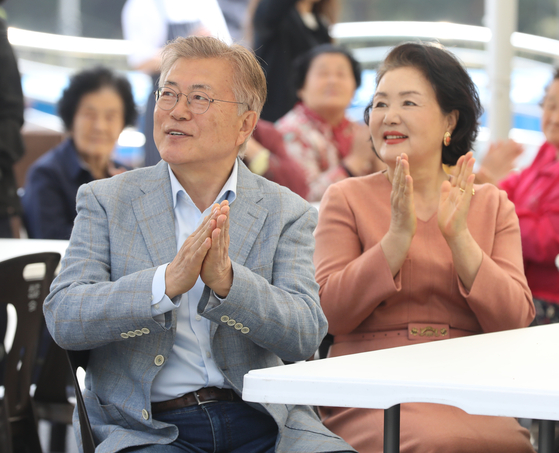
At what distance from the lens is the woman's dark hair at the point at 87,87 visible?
3.81m

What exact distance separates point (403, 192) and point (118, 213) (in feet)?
2.38

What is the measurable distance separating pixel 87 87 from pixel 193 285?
9.17 ft

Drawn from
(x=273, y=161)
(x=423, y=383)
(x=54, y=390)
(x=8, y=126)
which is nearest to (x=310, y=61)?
(x=273, y=161)

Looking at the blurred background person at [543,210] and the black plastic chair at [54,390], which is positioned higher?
the blurred background person at [543,210]

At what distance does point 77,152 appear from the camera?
11.9 ft

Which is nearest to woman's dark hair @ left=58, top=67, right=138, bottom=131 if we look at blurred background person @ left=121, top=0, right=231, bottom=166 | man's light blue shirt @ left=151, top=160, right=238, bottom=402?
blurred background person @ left=121, top=0, right=231, bottom=166

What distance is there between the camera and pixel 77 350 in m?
1.46

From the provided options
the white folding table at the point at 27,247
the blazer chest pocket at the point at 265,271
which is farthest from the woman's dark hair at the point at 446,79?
the white folding table at the point at 27,247

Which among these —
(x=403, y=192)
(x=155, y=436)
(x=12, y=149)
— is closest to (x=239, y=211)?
(x=403, y=192)

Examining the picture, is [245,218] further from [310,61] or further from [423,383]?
[310,61]

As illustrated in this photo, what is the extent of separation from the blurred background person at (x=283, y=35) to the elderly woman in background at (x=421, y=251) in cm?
220

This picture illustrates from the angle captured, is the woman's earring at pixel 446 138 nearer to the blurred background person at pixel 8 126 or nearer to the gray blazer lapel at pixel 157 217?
the gray blazer lapel at pixel 157 217

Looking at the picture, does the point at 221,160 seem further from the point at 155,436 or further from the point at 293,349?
the point at 155,436

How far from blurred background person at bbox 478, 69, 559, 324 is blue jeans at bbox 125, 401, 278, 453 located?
65.9 inches
